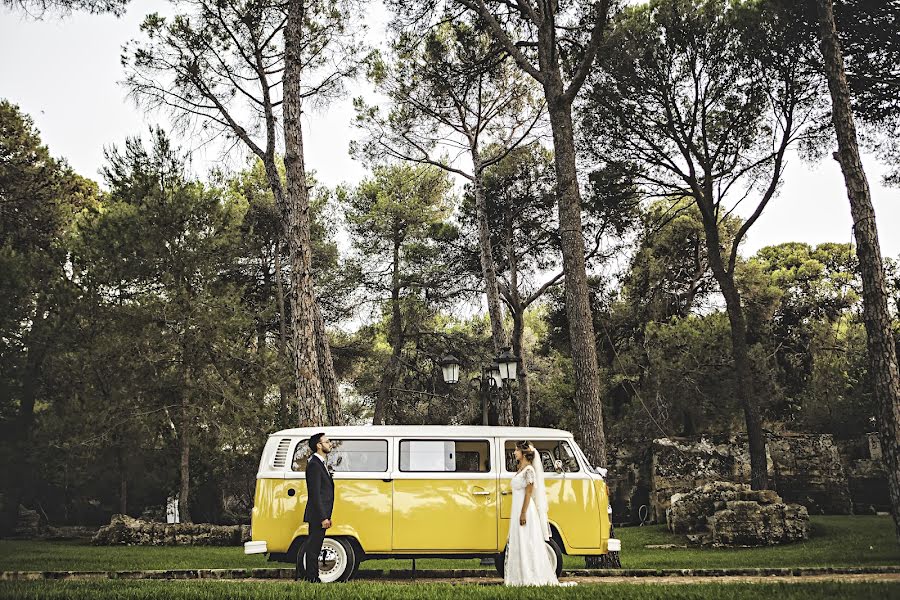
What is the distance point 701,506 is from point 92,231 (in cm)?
1702

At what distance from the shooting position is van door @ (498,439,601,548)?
8336 millimetres

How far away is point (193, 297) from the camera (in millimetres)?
21078

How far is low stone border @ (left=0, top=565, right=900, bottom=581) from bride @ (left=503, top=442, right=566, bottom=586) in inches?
66.5

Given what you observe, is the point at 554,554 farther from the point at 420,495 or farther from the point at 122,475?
the point at 122,475

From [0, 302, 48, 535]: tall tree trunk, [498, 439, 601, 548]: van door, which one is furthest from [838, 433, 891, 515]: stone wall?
[0, 302, 48, 535]: tall tree trunk

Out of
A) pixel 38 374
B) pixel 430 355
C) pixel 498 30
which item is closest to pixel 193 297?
pixel 38 374

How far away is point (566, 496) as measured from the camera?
27.6 feet

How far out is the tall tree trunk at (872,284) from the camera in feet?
30.8

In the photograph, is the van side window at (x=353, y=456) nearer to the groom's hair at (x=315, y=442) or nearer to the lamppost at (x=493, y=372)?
the groom's hair at (x=315, y=442)

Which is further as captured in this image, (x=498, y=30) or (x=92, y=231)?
(x=92, y=231)

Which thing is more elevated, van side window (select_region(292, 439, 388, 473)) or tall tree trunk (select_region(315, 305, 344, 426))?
tall tree trunk (select_region(315, 305, 344, 426))

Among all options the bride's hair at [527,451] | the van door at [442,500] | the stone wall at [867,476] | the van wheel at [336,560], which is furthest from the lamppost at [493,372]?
the stone wall at [867,476]

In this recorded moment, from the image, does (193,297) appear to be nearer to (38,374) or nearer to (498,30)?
(38,374)

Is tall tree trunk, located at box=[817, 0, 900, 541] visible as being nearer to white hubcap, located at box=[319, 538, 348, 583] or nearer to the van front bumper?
white hubcap, located at box=[319, 538, 348, 583]
